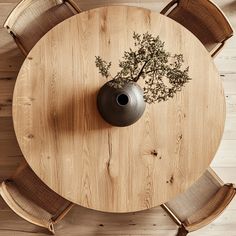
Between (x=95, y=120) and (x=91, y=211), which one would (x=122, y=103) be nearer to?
(x=95, y=120)

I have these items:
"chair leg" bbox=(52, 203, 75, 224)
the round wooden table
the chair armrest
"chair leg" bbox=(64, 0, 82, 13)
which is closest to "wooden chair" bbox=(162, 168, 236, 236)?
the chair armrest

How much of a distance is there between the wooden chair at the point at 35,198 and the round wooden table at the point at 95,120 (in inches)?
10.5

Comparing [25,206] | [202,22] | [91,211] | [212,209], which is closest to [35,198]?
[25,206]

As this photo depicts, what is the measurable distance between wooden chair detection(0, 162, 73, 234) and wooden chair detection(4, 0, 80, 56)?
65cm

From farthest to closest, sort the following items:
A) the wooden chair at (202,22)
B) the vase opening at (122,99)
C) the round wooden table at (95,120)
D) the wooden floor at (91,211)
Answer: the wooden floor at (91,211)
the wooden chair at (202,22)
the round wooden table at (95,120)
the vase opening at (122,99)

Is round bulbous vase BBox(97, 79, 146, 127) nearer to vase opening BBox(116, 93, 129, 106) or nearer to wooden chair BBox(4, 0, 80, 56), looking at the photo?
vase opening BBox(116, 93, 129, 106)

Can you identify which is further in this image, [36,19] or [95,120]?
[36,19]

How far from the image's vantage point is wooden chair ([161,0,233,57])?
2.02m

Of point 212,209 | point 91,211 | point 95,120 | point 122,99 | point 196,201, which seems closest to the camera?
point 122,99

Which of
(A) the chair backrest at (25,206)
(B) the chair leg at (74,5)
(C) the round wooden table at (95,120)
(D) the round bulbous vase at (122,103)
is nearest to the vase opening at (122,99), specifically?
(D) the round bulbous vase at (122,103)

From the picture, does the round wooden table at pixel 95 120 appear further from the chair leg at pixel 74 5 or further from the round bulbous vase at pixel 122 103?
the chair leg at pixel 74 5

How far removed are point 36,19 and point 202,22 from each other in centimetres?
87

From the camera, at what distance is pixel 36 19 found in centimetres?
→ 209

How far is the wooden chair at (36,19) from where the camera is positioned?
6.75 feet
